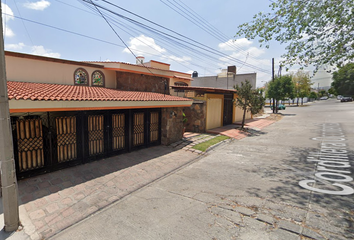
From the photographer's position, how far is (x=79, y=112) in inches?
275

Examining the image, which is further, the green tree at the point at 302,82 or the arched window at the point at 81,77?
the green tree at the point at 302,82

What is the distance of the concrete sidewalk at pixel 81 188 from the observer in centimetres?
411

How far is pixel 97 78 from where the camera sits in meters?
11.8

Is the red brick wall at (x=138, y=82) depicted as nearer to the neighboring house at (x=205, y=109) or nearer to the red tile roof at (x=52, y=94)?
the neighboring house at (x=205, y=109)

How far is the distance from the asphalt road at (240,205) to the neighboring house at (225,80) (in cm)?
2002

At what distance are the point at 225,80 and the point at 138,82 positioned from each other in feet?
58.5

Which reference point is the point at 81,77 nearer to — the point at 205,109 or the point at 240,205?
the point at 205,109

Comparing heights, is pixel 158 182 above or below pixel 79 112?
below

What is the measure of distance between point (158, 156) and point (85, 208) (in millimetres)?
4337

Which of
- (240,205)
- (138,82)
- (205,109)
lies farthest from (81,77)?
(240,205)

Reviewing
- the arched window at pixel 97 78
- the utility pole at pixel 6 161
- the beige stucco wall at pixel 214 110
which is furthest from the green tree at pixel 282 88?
the utility pole at pixel 6 161

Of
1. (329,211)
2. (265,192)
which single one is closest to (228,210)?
(265,192)

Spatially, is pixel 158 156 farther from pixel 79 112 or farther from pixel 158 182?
pixel 79 112

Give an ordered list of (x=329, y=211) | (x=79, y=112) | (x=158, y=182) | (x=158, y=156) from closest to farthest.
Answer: (x=329, y=211) → (x=158, y=182) → (x=79, y=112) → (x=158, y=156)
